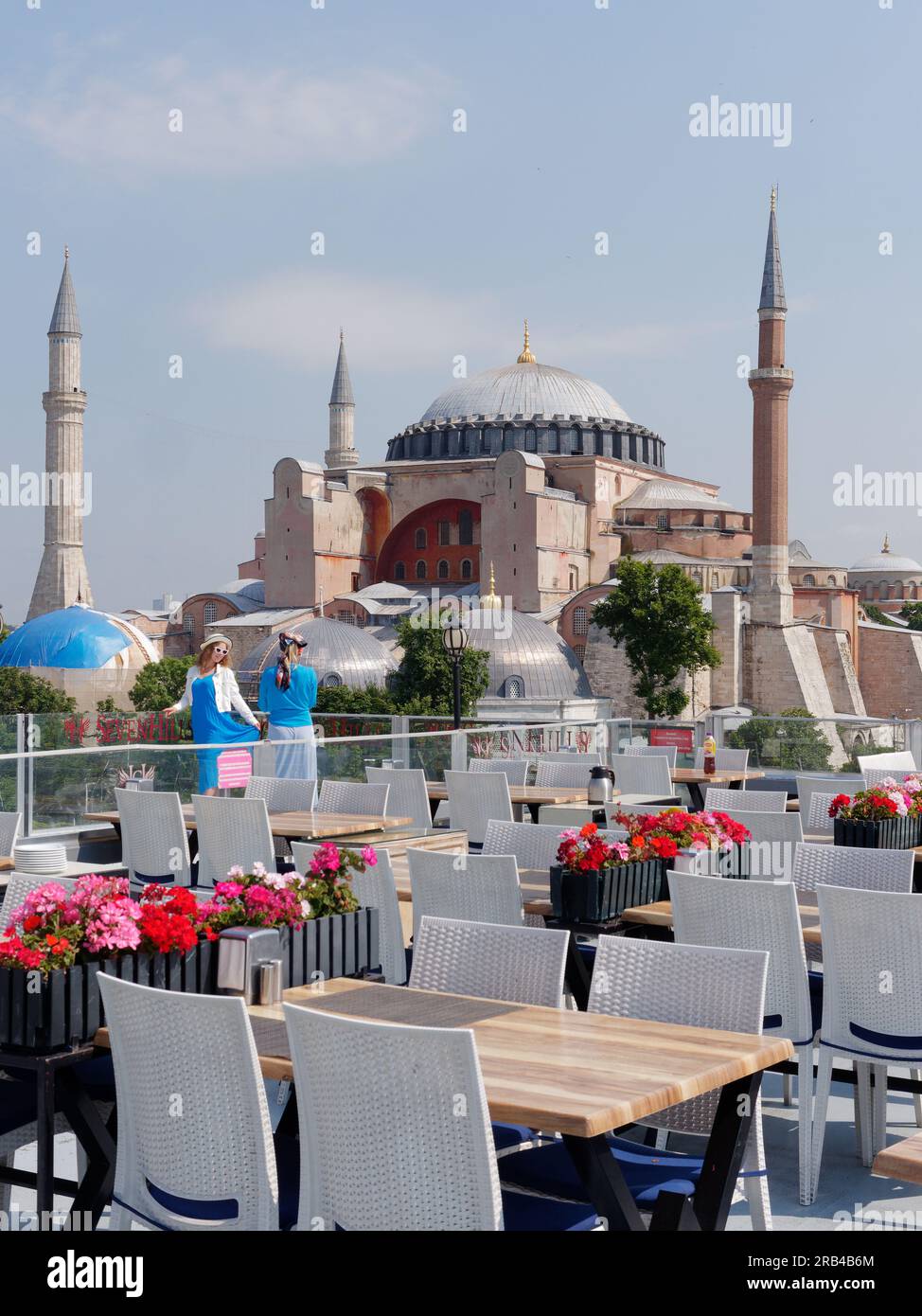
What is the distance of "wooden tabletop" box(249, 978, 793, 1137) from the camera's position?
2.46 metres

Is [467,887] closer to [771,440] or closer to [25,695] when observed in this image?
[771,440]

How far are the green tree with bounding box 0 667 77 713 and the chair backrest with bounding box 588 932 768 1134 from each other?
1754 inches

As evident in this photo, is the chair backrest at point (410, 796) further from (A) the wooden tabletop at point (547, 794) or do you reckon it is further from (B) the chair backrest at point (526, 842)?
(B) the chair backrest at point (526, 842)

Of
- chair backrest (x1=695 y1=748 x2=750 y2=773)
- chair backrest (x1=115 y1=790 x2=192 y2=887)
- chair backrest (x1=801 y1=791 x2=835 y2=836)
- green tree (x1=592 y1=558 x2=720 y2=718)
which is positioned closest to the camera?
chair backrest (x1=115 y1=790 x2=192 y2=887)

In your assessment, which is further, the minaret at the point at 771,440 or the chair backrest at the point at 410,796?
the minaret at the point at 771,440

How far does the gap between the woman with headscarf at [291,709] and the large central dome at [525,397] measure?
56696mm

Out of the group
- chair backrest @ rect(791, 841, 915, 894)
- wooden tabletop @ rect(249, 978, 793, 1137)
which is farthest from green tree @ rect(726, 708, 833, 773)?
wooden tabletop @ rect(249, 978, 793, 1137)

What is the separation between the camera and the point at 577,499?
5928 cm

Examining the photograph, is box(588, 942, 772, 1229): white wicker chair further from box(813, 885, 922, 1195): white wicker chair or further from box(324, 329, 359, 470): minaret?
box(324, 329, 359, 470): minaret

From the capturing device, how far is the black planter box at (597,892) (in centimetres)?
448

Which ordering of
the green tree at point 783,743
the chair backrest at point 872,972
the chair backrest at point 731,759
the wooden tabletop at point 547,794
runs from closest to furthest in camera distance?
the chair backrest at point 872,972, the wooden tabletop at point 547,794, the chair backrest at point 731,759, the green tree at point 783,743

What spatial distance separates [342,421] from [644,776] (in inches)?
2478

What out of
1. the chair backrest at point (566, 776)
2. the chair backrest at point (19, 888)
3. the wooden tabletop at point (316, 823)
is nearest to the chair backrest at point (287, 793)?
the wooden tabletop at point (316, 823)
